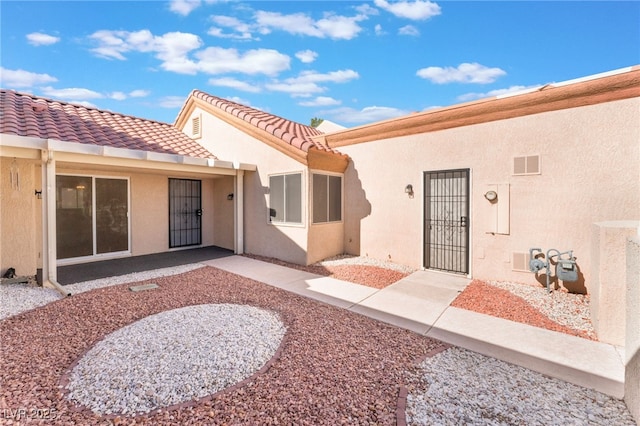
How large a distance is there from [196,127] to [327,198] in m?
7.09

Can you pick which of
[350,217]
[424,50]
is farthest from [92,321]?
[424,50]

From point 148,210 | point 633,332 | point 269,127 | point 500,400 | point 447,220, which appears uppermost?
point 269,127

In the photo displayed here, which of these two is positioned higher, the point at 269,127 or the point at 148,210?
the point at 269,127

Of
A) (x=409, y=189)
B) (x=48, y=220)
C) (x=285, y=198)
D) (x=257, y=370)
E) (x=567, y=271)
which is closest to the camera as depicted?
(x=257, y=370)

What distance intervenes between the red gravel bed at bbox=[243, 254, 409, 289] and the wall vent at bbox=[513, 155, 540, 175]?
3799mm

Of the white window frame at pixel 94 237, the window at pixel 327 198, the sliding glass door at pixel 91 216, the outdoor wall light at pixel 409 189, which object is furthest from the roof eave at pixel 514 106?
the sliding glass door at pixel 91 216

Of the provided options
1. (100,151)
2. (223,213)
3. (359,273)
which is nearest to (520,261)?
(359,273)

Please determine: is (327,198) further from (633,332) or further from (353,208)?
(633,332)

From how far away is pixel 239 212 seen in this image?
1050 cm

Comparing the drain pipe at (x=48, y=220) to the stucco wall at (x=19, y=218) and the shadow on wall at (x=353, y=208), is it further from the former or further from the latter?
the shadow on wall at (x=353, y=208)

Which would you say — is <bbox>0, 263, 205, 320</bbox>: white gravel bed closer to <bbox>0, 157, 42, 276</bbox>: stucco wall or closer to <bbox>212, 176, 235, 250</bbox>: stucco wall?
<bbox>0, 157, 42, 276</bbox>: stucco wall

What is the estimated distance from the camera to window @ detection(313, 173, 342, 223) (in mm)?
9094

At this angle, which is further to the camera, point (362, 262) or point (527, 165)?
point (362, 262)

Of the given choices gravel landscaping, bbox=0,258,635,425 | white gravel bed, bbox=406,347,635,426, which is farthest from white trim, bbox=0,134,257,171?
white gravel bed, bbox=406,347,635,426
